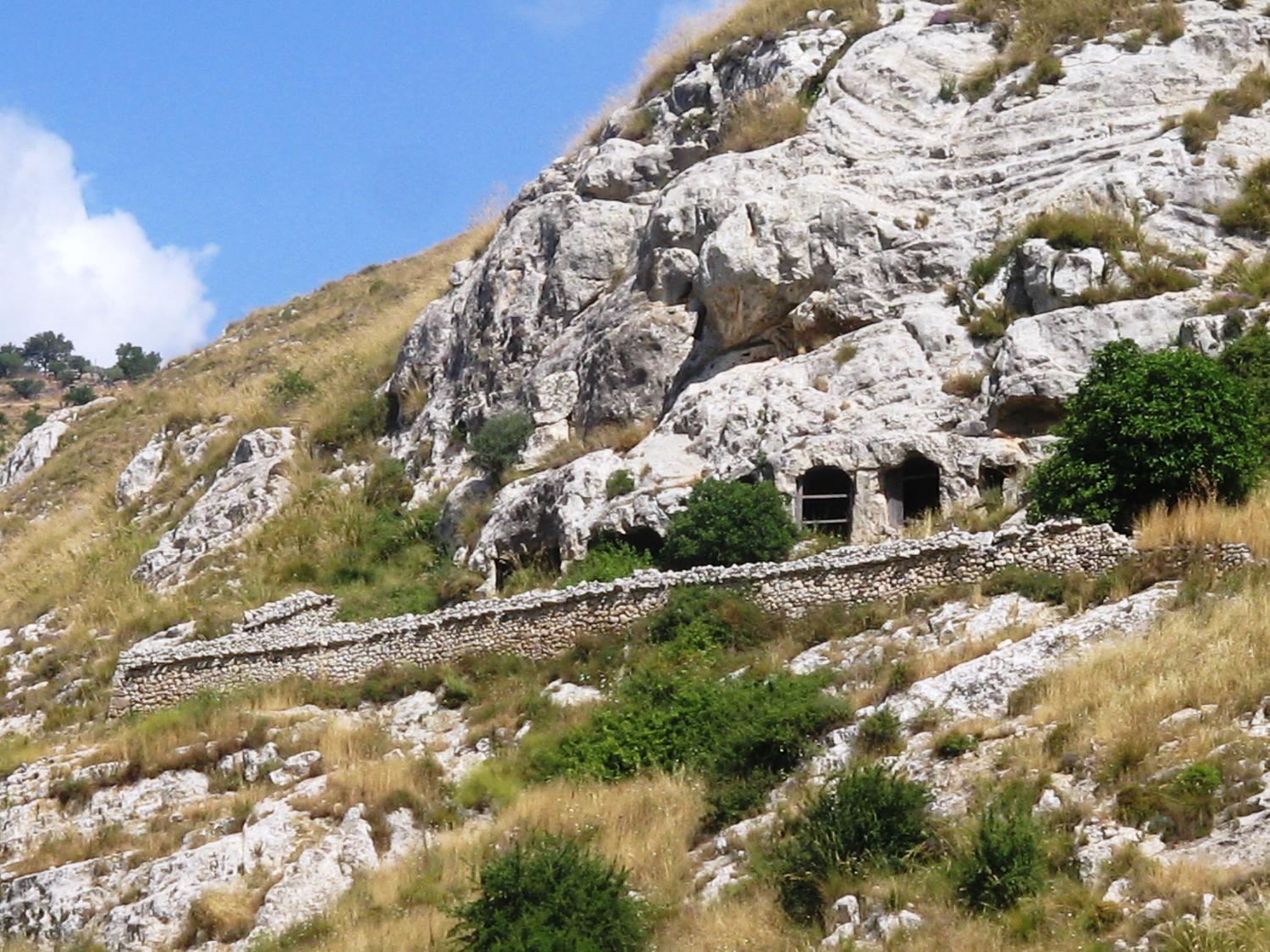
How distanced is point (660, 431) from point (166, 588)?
1073 centimetres

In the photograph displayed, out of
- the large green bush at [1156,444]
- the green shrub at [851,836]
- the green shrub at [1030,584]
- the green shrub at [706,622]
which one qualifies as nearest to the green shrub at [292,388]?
the green shrub at [706,622]

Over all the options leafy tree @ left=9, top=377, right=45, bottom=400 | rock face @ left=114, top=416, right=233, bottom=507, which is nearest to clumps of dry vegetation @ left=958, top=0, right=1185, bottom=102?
rock face @ left=114, top=416, right=233, bottom=507

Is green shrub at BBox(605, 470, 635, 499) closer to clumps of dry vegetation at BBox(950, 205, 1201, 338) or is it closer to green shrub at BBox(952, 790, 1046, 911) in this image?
clumps of dry vegetation at BBox(950, 205, 1201, 338)

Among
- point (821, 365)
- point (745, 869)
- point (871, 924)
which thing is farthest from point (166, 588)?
point (871, 924)

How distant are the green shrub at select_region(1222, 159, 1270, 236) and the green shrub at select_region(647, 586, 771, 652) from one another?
36.2 ft

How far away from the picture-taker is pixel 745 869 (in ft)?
48.2

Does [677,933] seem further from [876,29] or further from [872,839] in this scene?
[876,29]

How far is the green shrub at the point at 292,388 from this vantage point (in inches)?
1534

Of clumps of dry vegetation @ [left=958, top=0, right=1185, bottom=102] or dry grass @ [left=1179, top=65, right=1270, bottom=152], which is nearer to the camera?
dry grass @ [left=1179, top=65, right=1270, bottom=152]

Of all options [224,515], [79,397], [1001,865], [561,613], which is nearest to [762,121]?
[561,613]

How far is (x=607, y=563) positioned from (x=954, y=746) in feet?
30.0

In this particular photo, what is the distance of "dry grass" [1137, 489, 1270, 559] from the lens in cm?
1859

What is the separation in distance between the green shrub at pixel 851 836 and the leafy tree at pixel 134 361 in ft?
253

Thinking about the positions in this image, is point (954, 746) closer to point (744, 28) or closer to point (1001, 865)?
point (1001, 865)
